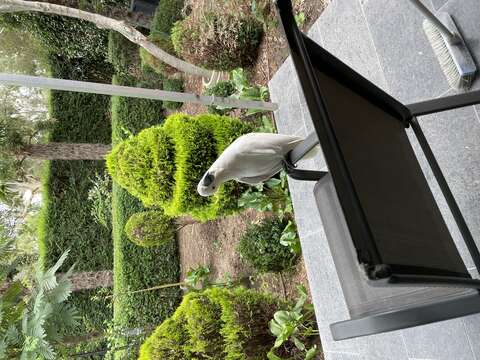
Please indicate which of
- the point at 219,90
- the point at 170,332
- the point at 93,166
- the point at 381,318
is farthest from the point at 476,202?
the point at 93,166

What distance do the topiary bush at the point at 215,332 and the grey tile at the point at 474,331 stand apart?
85.7 inches

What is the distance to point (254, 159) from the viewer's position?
2.54m

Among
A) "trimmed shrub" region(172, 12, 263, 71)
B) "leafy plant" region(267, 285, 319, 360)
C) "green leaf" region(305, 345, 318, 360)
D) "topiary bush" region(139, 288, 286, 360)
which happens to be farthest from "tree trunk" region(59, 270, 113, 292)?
"green leaf" region(305, 345, 318, 360)

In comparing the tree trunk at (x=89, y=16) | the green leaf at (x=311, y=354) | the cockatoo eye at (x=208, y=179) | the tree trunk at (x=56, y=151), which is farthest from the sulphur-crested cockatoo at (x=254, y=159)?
the tree trunk at (x=56, y=151)

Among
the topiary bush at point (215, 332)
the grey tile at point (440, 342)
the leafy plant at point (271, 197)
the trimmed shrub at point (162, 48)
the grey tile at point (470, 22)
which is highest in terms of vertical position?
the trimmed shrub at point (162, 48)

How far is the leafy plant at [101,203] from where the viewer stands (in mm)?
10070

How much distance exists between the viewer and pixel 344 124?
4.35 feet

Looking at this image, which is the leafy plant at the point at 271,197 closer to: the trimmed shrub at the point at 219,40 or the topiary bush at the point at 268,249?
the topiary bush at the point at 268,249

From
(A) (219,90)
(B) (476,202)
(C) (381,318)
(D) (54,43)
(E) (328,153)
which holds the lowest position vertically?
(C) (381,318)

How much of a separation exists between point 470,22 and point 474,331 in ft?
5.44

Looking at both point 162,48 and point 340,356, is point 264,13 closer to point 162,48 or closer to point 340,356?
point 162,48

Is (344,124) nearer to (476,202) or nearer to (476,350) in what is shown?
(476,202)

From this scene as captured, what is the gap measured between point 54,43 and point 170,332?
9140 millimetres

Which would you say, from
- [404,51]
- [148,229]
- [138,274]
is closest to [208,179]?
[404,51]
